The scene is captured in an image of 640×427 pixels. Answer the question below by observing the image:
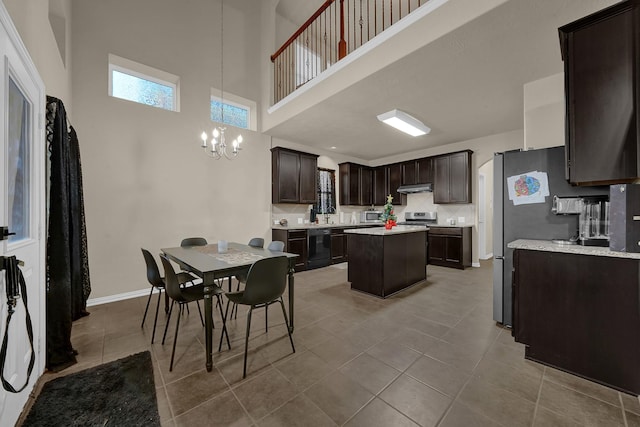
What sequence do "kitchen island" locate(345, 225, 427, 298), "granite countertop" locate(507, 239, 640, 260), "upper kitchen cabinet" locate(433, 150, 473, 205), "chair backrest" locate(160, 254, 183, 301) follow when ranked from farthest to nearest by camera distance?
1. "upper kitchen cabinet" locate(433, 150, 473, 205)
2. "kitchen island" locate(345, 225, 427, 298)
3. "chair backrest" locate(160, 254, 183, 301)
4. "granite countertop" locate(507, 239, 640, 260)

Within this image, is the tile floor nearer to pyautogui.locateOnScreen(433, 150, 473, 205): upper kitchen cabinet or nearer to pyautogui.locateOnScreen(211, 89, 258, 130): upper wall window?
pyautogui.locateOnScreen(433, 150, 473, 205): upper kitchen cabinet

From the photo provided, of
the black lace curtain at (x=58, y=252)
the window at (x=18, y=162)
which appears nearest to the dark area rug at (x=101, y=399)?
the black lace curtain at (x=58, y=252)

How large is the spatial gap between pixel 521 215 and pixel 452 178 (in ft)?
10.8

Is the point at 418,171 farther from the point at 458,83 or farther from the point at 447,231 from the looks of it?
the point at 458,83

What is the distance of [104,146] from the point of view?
3.35 m

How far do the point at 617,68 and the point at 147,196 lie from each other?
16.6 ft

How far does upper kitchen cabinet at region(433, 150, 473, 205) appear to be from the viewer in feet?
17.6

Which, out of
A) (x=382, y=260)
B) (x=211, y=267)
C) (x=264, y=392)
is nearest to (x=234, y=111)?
(x=211, y=267)

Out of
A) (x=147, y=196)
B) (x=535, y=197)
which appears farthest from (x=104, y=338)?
(x=535, y=197)

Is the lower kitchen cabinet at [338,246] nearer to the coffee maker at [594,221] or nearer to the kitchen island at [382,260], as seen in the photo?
the kitchen island at [382,260]

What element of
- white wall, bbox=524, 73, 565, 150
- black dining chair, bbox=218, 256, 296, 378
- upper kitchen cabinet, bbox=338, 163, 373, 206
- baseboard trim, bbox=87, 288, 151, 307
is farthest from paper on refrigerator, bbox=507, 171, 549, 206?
baseboard trim, bbox=87, 288, 151, 307

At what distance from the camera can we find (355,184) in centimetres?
678

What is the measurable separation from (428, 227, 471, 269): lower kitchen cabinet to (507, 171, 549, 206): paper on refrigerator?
9.43ft

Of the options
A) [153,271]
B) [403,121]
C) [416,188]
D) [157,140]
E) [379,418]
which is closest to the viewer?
[379,418]
